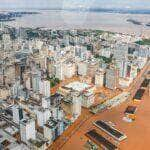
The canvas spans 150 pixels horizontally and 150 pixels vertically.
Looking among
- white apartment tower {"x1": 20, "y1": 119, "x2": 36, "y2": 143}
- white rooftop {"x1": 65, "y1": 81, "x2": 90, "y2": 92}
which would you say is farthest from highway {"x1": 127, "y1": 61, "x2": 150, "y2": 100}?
white apartment tower {"x1": 20, "y1": 119, "x2": 36, "y2": 143}

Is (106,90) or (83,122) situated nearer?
(83,122)

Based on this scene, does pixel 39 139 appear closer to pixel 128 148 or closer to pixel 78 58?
pixel 128 148

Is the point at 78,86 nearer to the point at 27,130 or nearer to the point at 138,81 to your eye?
the point at 138,81

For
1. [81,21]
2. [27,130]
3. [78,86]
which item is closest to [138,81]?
[78,86]

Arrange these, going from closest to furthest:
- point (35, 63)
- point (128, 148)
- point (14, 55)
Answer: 1. point (128, 148)
2. point (35, 63)
3. point (14, 55)

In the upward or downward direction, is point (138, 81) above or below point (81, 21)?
below

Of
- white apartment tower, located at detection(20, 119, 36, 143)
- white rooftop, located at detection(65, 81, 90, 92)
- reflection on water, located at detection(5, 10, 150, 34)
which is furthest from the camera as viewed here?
reflection on water, located at detection(5, 10, 150, 34)

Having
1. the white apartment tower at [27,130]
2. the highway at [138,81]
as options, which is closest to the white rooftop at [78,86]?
the highway at [138,81]

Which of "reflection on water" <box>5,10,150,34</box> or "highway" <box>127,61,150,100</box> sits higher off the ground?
"reflection on water" <box>5,10,150,34</box>

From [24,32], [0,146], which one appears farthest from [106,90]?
[24,32]

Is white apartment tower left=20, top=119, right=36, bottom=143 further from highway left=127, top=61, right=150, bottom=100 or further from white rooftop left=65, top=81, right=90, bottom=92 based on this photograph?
highway left=127, top=61, right=150, bottom=100

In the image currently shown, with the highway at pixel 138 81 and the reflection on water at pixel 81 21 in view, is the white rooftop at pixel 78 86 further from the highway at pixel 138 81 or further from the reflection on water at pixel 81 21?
the reflection on water at pixel 81 21
